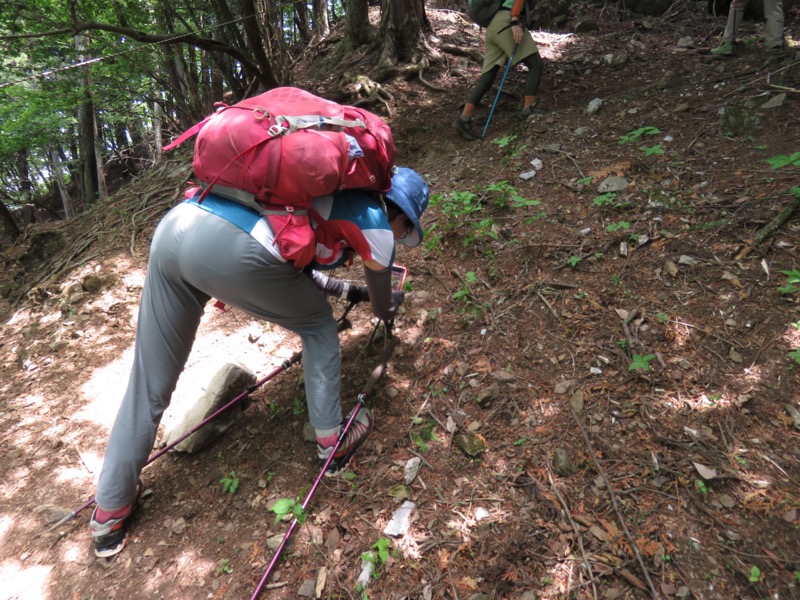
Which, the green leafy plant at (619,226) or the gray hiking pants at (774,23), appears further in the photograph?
the gray hiking pants at (774,23)

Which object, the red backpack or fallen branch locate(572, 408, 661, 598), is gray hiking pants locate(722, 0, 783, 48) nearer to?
fallen branch locate(572, 408, 661, 598)

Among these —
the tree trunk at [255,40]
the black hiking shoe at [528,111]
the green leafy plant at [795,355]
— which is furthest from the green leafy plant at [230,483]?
the tree trunk at [255,40]

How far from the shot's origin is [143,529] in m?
2.59

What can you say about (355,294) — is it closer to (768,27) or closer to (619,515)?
(619,515)

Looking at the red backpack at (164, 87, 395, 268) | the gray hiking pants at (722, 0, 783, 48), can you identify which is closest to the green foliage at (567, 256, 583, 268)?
the red backpack at (164, 87, 395, 268)

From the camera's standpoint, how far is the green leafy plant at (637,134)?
437 centimetres

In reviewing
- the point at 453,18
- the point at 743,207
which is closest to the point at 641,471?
the point at 743,207

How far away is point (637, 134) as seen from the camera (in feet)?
14.6

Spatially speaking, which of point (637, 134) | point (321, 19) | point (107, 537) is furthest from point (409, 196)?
point (321, 19)

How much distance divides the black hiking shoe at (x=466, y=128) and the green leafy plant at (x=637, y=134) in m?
1.85

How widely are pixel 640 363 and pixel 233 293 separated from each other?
252 cm

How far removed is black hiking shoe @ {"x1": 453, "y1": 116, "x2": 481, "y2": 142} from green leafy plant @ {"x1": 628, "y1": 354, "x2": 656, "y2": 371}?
12.9ft

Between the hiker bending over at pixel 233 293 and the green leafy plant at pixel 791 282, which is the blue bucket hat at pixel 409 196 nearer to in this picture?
the hiker bending over at pixel 233 293

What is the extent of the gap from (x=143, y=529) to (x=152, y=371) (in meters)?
1.04
